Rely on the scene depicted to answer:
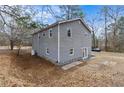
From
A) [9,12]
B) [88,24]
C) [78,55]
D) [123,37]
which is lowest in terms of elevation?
[78,55]

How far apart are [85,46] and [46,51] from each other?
0.98m

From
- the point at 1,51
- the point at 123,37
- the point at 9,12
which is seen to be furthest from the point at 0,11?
the point at 123,37

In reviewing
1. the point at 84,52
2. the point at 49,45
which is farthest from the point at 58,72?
the point at 49,45

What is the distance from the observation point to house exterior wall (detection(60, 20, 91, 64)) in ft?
13.0

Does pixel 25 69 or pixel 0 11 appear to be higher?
pixel 0 11

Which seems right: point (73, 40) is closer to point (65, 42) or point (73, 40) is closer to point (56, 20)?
point (65, 42)

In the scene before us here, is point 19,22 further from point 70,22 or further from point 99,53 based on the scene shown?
point 99,53

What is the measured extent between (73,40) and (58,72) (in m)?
0.90

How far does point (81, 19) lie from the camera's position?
3.79 meters

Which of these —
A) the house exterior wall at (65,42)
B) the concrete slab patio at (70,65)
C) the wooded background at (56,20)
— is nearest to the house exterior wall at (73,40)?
the house exterior wall at (65,42)

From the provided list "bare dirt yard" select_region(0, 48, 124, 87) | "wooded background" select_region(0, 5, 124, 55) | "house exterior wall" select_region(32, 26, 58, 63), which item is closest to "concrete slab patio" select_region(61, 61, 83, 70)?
"bare dirt yard" select_region(0, 48, 124, 87)

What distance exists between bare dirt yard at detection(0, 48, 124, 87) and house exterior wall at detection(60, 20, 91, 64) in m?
0.31

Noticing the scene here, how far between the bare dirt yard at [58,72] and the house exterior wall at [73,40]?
1.01 ft

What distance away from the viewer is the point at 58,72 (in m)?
3.67
